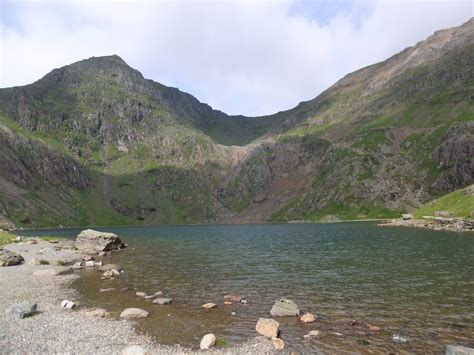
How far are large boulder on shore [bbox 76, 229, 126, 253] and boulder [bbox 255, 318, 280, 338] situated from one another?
74757mm

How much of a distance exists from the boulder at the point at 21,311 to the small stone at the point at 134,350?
46.2ft

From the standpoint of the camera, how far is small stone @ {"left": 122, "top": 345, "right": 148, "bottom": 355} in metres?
25.5

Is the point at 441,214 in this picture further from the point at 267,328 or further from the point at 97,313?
the point at 97,313

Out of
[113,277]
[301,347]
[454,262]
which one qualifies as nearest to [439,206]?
[454,262]

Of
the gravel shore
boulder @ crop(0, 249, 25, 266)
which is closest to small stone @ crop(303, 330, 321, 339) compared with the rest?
the gravel shore

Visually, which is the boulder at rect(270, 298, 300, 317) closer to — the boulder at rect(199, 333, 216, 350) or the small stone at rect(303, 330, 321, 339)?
the small stone at rect(303, 330, 321, 339)

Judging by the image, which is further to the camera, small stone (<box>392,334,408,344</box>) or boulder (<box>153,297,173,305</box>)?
boulder (<box>153,297,173,305</box>)

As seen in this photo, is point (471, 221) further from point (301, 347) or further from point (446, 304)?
point (301, 347)

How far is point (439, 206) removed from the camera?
164m

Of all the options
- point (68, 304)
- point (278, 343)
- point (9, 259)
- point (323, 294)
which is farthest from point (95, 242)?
point (278, 343)

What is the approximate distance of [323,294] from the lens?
4438 cm

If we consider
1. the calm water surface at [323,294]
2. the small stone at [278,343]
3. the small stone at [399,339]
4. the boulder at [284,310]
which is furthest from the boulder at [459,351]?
the boulder at [284,310]

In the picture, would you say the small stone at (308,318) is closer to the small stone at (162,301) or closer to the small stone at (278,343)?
the small stone at (278,343)

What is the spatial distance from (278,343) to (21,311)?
75.9 feet
